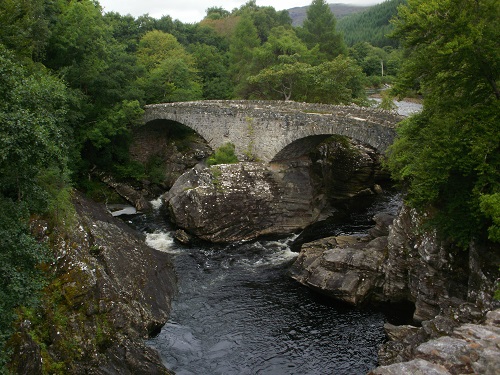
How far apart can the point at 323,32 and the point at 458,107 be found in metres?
41.5

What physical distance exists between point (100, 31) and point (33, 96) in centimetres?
2104

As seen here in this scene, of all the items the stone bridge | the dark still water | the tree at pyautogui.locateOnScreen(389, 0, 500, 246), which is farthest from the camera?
the stone bridge

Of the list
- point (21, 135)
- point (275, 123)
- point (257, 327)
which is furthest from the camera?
point (275, 123)

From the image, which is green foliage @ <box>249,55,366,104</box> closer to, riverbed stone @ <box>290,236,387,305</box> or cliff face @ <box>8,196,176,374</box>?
riverbed stone @ <box>290,236,387,305</box>

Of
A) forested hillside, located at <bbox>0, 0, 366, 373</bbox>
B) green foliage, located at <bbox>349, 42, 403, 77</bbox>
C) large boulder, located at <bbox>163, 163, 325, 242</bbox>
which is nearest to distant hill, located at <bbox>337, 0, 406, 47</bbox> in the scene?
green foliage, located at <bbox>349, 42, 403, 77</bbox>

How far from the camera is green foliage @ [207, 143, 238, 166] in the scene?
102 ft

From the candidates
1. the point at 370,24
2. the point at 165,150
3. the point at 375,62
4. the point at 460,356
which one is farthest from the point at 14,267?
the point at 370,24

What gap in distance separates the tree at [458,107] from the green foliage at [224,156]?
636 inches

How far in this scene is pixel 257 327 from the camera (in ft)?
60.8

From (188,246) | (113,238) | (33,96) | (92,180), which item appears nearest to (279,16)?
(92,180)

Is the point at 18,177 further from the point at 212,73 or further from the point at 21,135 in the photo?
the point at 212,73

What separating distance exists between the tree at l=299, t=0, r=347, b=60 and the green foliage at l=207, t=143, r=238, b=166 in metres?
26.8

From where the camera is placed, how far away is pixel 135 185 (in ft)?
115

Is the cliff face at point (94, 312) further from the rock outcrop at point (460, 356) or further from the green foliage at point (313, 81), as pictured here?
the green foliage at point (313, 81)
